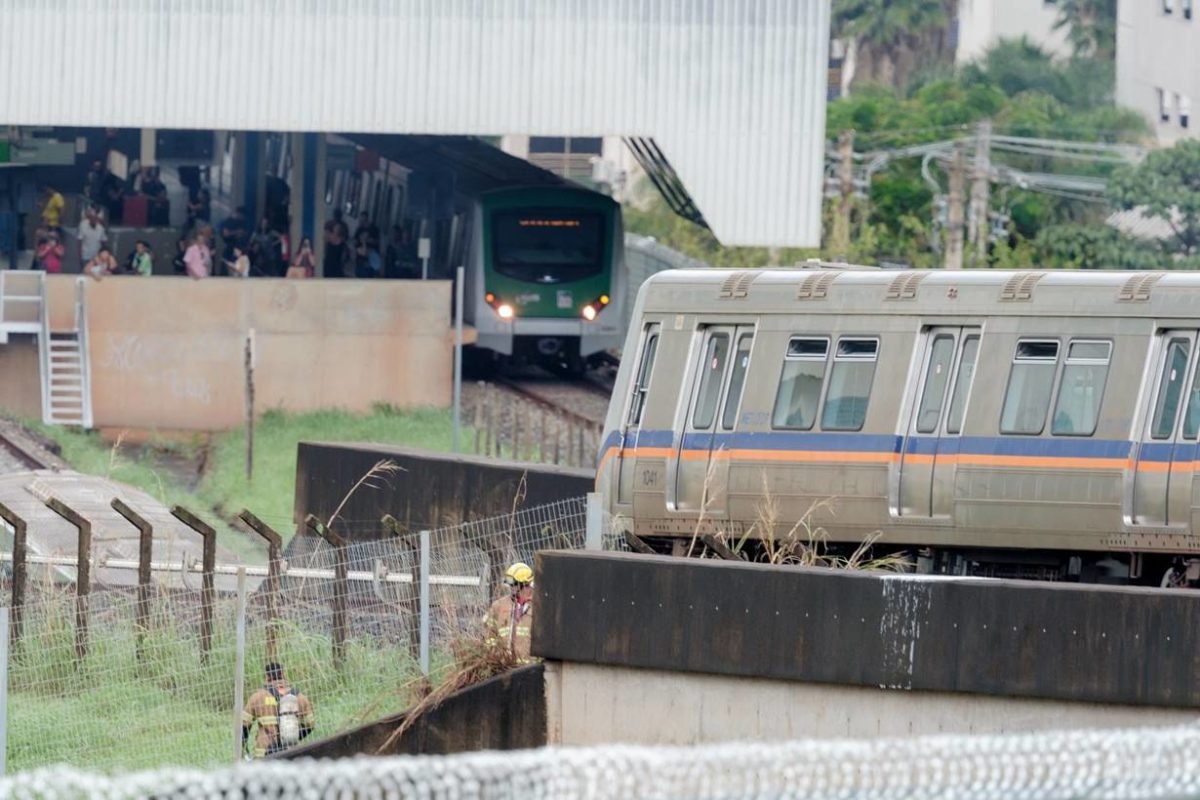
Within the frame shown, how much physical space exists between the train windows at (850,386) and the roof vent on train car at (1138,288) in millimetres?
1778

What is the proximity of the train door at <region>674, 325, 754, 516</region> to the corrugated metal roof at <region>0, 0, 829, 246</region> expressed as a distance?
16.5 m

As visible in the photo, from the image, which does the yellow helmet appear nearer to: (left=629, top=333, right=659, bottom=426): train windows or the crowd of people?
(left=629, top=333, right=659, bottom=426): train windows

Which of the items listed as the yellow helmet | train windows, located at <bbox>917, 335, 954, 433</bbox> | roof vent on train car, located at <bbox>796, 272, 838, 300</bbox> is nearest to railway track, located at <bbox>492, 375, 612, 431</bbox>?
roof vent on train car, located at <bbox>796, 272, 838, 300</bbox>

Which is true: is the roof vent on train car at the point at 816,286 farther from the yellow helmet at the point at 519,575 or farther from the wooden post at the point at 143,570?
the wooden post at the point at 143,570

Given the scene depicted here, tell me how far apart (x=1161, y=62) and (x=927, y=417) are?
56.7 meters

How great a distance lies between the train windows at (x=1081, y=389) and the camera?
643 inches

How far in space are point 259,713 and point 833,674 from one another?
11.6 ft

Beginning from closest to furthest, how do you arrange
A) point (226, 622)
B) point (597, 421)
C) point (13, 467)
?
point (226, 622) → point (13, 467) → point (597, 421)

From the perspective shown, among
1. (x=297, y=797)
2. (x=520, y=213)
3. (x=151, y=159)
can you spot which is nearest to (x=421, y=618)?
(x=297, y=797)

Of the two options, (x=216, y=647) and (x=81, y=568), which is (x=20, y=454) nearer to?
(x=81, y=568)

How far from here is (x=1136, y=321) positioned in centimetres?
1627

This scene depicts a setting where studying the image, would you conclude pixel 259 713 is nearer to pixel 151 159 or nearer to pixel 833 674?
pixel 833 674

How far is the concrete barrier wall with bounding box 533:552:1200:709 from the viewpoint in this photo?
11852 millimetres

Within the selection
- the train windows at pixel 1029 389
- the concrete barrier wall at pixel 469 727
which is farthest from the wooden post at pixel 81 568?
the train windows at pixel 1029 389
